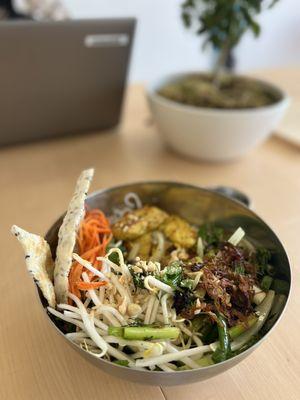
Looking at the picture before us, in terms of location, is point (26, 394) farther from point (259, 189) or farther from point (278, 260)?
point (259, 189)

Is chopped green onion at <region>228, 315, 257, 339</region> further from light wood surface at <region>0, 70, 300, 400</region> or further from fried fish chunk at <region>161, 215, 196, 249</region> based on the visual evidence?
fried fish chunk at <region>161, 215, 196, 249</region>

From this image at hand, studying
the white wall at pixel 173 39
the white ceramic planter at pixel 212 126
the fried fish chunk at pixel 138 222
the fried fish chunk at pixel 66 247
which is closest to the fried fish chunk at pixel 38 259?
the fried fish chunk at pixel 66 247

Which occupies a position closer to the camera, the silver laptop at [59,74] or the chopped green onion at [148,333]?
the chopped green onion at [148,333]

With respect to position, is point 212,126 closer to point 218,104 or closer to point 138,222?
point 218,104

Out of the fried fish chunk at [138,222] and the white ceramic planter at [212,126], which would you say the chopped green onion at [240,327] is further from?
the white ceramic planter at [212,126]

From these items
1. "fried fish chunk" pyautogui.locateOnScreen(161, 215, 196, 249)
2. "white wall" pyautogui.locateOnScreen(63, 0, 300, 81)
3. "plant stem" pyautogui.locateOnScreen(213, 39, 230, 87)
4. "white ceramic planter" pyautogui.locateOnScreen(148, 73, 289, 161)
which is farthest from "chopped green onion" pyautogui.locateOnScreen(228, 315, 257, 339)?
"white wall" pyautogui.locateOnScreen(63, 0, 300, 81)

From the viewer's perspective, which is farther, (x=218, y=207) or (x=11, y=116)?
(x=11, y=116)

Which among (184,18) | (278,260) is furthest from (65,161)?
(278,260)
